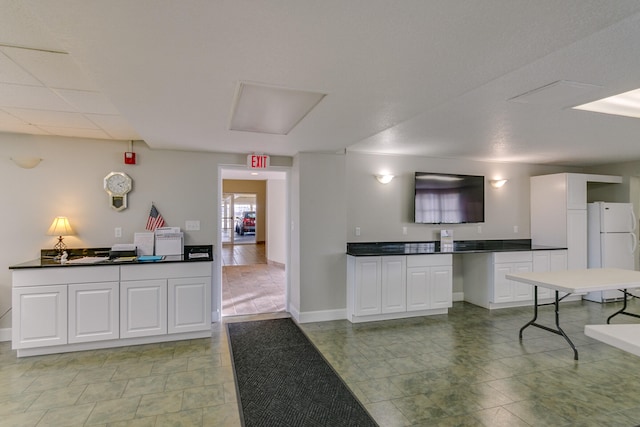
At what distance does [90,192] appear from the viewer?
3.95 metres

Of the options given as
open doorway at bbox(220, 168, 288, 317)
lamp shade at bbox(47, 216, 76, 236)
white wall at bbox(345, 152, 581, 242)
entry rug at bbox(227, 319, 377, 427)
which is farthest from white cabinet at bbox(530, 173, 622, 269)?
lamp shade at bbox(47, 216, 76, 236)

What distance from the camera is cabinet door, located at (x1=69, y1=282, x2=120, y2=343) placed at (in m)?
3.35

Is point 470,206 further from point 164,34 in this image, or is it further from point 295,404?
point 164,34

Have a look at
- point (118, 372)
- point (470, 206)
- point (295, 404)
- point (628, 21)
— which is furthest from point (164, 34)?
point (470, 206)

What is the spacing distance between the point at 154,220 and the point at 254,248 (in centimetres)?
802

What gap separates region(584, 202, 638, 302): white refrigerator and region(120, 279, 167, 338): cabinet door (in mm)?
6404

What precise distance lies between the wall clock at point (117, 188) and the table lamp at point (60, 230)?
0.49m

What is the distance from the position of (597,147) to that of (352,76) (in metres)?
4.23

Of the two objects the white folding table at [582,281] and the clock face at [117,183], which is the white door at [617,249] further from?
the clock face at [117,183]

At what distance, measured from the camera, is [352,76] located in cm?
198

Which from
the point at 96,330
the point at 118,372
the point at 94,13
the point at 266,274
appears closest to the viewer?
the point at 94,13

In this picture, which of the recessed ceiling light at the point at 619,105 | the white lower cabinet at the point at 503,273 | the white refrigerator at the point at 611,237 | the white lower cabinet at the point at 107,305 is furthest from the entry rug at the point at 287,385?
the white refrigerator at the point at 611,237

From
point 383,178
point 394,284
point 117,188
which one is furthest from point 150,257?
point 383,178

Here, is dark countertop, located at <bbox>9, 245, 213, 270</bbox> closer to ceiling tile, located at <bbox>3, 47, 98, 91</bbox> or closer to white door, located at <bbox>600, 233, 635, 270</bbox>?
ceiling tile, located at <bbox>3, 47, 98, 91</bbox>
